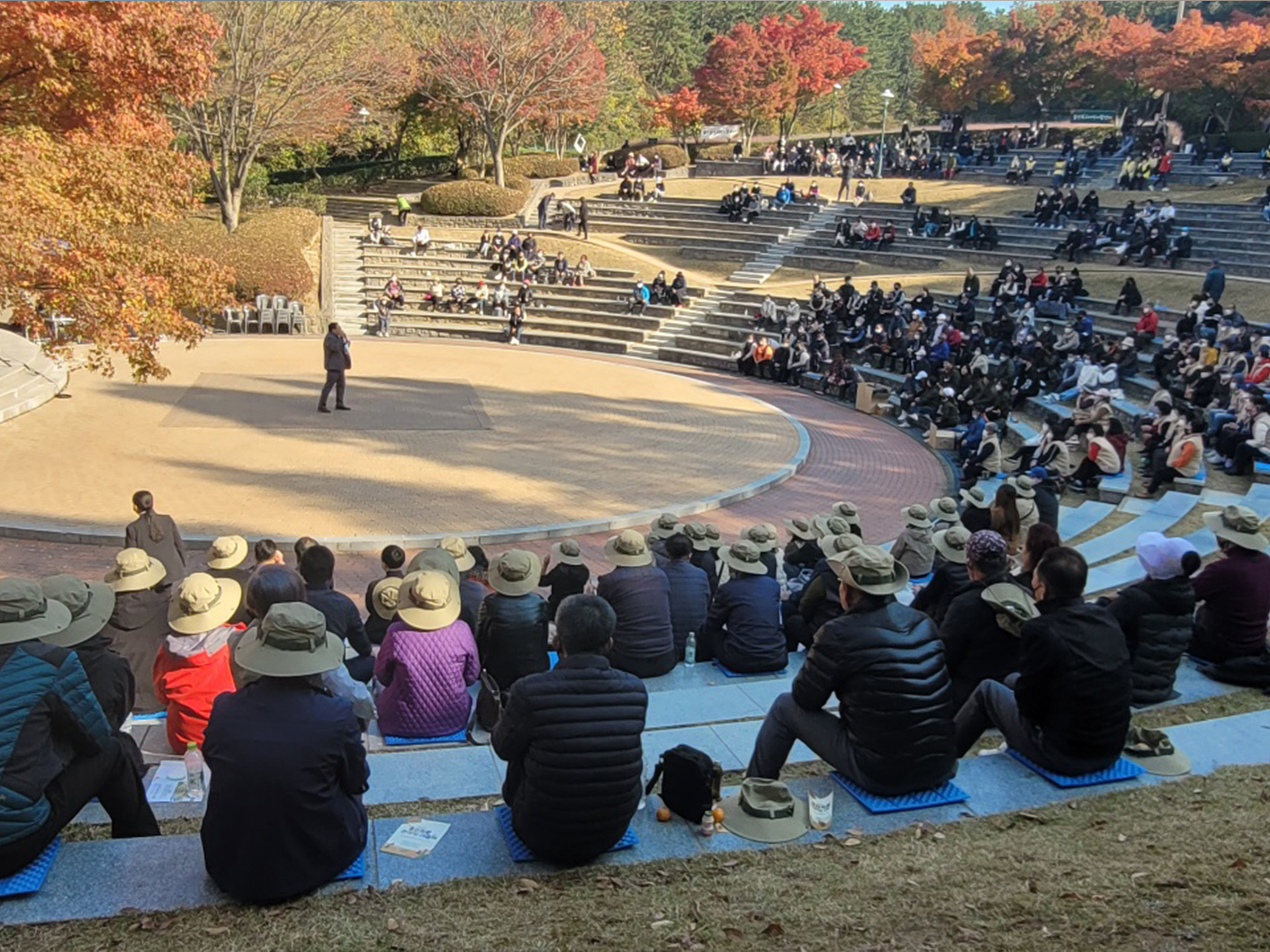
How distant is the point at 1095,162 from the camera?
4341cm

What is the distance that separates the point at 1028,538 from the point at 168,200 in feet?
37.7

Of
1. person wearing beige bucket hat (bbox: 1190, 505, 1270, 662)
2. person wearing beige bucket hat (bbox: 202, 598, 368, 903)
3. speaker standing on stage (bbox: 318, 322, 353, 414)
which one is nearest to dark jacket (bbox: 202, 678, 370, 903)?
person wearing beige bucket hat (bbox: 202, 598, 368, 903)

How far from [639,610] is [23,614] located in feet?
14.5

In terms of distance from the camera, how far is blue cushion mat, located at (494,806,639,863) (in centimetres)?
496

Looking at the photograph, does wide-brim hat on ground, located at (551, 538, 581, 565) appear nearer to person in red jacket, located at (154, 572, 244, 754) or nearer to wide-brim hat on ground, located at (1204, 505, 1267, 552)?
person in red jacket, located at (154, 572, 244, 754)

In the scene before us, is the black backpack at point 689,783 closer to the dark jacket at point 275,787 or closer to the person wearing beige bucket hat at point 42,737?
the dark jacket at point 275,787

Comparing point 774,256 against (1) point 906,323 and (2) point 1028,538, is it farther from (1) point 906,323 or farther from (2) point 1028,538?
(2) point 1028,538

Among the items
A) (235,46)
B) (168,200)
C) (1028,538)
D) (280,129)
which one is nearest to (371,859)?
(1028,538)

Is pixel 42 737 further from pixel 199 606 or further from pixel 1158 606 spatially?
pixel 1158 606

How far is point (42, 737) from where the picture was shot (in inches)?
181

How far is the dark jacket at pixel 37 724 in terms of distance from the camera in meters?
4.44

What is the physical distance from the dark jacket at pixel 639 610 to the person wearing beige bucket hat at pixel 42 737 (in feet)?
12.4

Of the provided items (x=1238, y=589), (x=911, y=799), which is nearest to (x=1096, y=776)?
(x=911, y=799)

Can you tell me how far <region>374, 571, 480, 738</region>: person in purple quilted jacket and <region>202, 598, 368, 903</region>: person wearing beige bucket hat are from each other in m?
1.85
